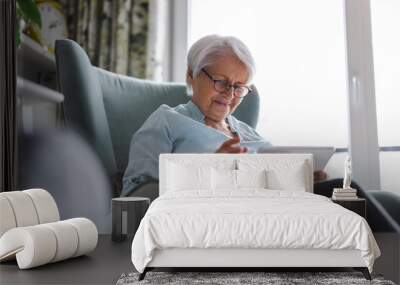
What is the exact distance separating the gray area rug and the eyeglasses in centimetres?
226

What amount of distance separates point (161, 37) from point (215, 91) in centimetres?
79

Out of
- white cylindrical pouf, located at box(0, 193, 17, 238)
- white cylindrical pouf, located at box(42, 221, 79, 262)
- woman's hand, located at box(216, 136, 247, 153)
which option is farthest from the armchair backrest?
white cylindrical pouf, located at box(0, 193, 17, 238)

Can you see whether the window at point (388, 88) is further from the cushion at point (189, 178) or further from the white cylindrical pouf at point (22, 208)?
the white cylindrical pouf at point (22, 208)

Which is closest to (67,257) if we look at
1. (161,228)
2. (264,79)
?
(161,228)

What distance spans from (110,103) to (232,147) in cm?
129

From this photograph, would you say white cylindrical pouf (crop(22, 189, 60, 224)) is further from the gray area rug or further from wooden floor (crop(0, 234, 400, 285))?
the gray area rug

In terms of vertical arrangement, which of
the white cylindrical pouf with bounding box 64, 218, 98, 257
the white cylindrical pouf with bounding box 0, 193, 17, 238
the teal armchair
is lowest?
the white cylindrical pouf with bounding box 64, 218, 98, 257

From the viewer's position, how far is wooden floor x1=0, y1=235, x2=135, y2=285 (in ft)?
10.9

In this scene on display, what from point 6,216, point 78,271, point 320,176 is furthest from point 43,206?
point 320,176

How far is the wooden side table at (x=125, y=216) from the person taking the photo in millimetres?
4781

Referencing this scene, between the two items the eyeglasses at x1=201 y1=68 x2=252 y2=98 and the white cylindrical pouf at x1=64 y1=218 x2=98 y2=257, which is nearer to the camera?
the white cylindrical pouf at x1=64 y1=218 x2=98 y2=257

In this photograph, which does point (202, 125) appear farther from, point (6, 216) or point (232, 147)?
point (6, 216)

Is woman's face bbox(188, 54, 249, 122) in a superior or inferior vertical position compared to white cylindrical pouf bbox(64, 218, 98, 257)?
superior

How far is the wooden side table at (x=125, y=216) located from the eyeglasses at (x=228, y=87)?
1366 mm
